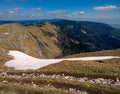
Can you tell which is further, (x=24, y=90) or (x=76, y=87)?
(x=76, y=87)

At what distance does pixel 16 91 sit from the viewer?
29484 mm

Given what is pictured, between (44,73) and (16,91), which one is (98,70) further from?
(16,91)

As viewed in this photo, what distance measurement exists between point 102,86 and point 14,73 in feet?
72.5

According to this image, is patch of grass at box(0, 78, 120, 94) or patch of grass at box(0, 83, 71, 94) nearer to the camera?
patch of grass at box(0, 83, 71, 94)

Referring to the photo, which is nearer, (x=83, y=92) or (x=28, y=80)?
(x=83, y=92)

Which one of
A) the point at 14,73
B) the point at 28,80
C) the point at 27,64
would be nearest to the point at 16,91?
the point at 28,80

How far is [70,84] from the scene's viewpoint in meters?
31.9

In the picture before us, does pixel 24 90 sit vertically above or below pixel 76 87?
above

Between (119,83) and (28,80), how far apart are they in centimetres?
Result: 1424

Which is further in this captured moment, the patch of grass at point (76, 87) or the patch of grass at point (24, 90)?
the patch of grass at point (76, 87)

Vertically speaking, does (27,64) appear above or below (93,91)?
below

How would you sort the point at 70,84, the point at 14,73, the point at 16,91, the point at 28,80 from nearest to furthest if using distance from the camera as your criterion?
the point at 16,91 < the point at 70,84 < the point at 28,80 < the point at 14,73

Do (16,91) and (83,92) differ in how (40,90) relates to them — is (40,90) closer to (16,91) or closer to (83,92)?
(16,91)

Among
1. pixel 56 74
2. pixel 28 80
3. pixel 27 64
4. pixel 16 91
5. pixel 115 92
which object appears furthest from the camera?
pixel 27 64
